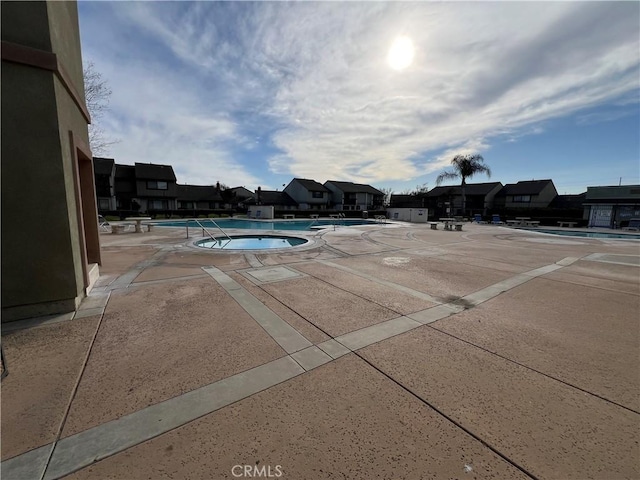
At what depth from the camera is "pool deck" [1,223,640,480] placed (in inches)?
75.4

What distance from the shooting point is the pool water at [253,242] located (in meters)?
13.1

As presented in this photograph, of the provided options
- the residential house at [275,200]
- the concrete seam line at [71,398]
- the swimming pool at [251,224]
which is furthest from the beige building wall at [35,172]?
the residential house at [275,200]

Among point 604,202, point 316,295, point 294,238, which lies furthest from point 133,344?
point 604,202

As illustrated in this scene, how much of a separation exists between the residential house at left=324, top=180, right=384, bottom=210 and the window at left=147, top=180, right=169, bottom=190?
29126mm

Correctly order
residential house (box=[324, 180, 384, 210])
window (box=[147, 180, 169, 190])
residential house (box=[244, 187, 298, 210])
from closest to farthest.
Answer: window (box=[147, 180, 169, 190]) → residential house (box=[244, 187, 298, 210]) → residential house (box=[324, 180, 384, 210])

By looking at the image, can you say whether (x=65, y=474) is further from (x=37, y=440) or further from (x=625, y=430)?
(x=625, y=430)

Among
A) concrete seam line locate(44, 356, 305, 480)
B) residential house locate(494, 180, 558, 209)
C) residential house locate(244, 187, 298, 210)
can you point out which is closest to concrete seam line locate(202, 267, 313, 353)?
concrete seam line locate(44, 356, 305, 480)

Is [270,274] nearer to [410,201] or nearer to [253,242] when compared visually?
[253,242]

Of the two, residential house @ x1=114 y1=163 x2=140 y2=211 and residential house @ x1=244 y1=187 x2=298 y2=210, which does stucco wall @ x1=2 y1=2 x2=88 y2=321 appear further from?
residential house @ x1=244 y1=187 x2=298 y2=210

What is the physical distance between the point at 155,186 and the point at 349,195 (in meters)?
32.7

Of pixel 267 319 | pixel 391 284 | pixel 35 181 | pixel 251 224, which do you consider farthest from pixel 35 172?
pixel 251 224

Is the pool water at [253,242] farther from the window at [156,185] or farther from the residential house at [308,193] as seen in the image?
the residential house at [308,193]

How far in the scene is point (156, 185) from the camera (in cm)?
Result: 3678

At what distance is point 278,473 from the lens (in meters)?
1.80
